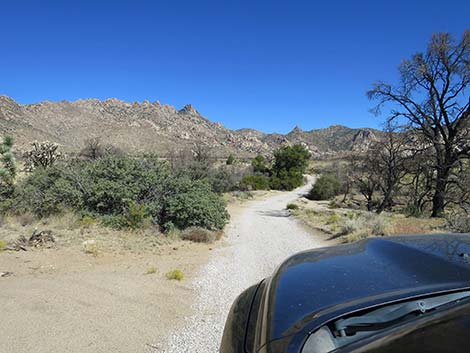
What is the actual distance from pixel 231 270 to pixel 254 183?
30.3 metres

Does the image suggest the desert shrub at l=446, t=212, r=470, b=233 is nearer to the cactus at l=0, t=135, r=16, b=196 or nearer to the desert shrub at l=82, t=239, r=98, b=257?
the desert shrub at l=82, t=239, r=98, b=257

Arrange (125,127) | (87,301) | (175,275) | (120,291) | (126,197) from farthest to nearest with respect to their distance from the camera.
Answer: (125,127)
(126,197)
(175,275)
(120,291)
(87,301)

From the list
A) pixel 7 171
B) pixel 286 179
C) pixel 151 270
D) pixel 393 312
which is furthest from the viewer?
pixel 286 179

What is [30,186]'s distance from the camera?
12.6 meters

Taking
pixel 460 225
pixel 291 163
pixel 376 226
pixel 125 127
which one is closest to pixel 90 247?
pixel 376 226

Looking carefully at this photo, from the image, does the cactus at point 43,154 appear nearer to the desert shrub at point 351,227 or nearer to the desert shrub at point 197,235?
the desert shrub at point 197,235

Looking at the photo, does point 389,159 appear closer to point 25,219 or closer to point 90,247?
point 90,247

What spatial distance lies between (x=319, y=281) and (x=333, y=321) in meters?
0.50

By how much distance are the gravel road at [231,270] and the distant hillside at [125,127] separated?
3714cm

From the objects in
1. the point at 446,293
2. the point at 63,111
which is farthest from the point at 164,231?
the point at 63,111

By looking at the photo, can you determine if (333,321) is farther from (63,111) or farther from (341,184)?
(63,111)

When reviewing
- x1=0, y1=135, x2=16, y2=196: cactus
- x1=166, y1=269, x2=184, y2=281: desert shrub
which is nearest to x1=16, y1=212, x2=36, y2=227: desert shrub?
x1=0, y1=135, x2=16, y2=196: cactus

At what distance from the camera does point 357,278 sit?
206 centimetres

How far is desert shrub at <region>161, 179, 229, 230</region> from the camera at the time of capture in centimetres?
1045
